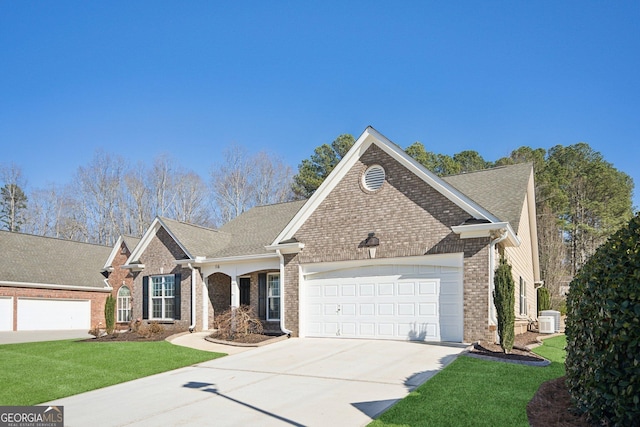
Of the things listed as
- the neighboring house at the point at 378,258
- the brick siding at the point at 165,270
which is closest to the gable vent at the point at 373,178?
the neighboring house at the point at 378,258

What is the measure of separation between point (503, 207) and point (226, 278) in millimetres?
12249

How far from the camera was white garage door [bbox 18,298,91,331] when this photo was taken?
26156 millimetres

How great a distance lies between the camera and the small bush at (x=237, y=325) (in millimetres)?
16906

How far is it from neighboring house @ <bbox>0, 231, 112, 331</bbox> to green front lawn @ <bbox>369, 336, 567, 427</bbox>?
Result: 79.5ft

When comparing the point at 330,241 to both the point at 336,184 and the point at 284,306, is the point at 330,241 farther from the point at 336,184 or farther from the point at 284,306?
the point at 284,306

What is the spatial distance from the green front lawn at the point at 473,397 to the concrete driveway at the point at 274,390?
1.37 ft

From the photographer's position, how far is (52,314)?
2755cm

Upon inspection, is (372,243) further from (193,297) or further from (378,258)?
(193,297)

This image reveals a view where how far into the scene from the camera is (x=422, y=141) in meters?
39.7

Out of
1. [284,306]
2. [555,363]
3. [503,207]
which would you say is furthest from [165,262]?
[555,363]

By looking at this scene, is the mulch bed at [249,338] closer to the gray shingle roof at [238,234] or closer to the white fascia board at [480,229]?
the gray shingle roof at [238,234]

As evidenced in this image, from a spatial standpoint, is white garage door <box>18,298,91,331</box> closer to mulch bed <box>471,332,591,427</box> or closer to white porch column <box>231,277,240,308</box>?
white porch column <box>231,277,240,308</box>

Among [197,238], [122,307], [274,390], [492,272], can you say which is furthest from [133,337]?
[492,272]

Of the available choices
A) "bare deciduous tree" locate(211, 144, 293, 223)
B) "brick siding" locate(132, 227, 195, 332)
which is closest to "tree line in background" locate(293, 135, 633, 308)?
"bare deciduous tree" locate(211, 144, 293, 223)
